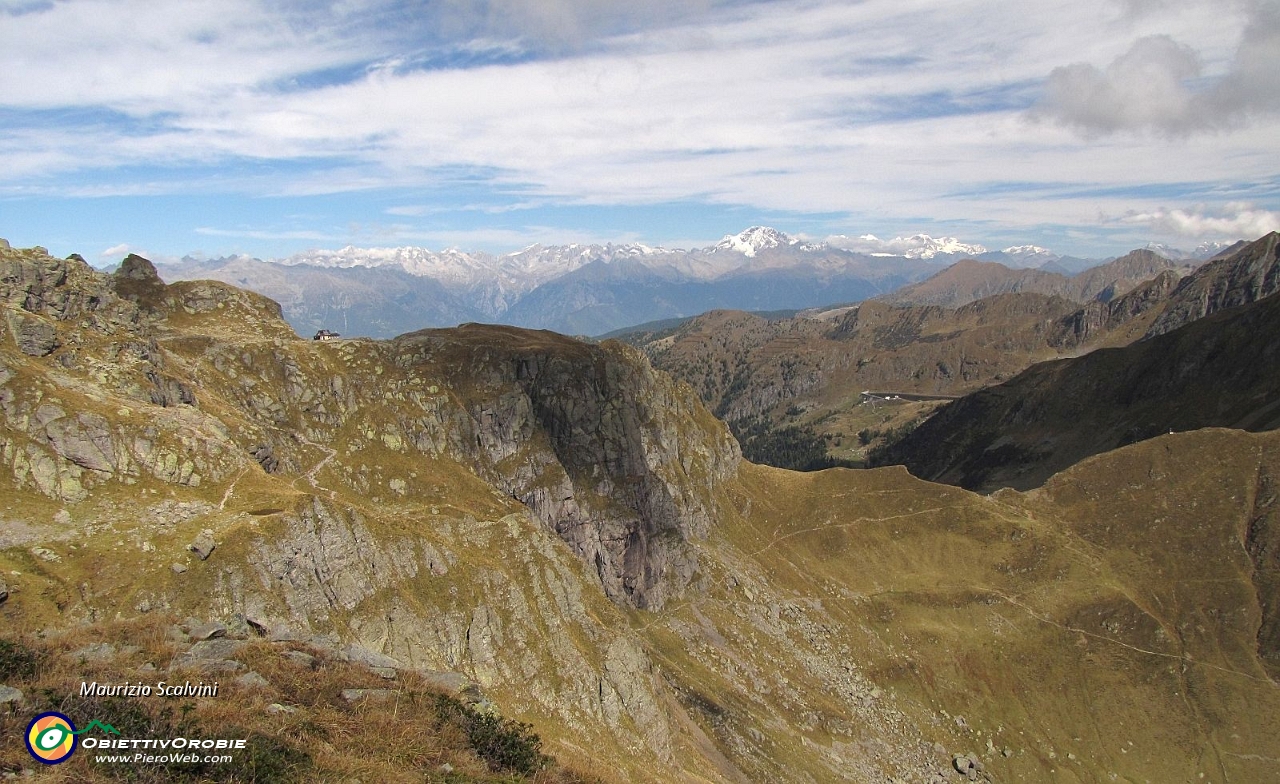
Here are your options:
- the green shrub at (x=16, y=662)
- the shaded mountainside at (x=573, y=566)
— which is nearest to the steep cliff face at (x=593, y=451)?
the shaded mountainside at (x=573, y=566)

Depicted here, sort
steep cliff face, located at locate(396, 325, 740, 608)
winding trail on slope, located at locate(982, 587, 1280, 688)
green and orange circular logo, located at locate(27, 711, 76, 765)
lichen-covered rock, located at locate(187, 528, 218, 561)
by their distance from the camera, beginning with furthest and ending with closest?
1. steep cliff face, located at locate(396, 325, 740, 608)
2. winding trail on slope, located at locate(982, 587, 1280, 688)
3. lichen-covered rock, located at locate(187, 528, 218, 561)
4. green and orange circular logo, located at locate(27, 711, 76, 765)

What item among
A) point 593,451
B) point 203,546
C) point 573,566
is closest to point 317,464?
point 573,566

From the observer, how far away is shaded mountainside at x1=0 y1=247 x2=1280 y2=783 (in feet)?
192

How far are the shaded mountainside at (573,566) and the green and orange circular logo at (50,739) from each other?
1.67 feet

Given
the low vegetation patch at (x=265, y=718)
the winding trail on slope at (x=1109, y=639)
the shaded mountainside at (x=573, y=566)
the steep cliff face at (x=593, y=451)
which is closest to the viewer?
the low vegetation patch at (x=265, y=718)

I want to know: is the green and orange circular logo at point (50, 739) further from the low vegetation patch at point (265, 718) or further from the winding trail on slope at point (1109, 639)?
the winding trail on slope at point (1109, 639)

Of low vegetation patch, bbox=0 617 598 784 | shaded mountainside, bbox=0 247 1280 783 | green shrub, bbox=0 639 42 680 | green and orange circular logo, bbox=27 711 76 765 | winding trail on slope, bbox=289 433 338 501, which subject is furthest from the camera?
winding trail on slope, bbox=289 433 338 501

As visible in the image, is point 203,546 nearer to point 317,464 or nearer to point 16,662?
point 16,662

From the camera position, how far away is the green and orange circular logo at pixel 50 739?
651 inches

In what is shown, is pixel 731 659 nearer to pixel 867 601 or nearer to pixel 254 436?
pixel 867 601

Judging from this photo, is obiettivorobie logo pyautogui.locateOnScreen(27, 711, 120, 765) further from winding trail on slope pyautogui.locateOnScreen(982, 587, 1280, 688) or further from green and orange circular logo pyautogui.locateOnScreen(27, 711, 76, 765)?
winding trail on slope pyautogui.locateOnScreen(982, 587, 1280, 688)

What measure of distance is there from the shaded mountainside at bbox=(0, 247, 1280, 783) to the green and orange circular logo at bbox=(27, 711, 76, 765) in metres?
0.51

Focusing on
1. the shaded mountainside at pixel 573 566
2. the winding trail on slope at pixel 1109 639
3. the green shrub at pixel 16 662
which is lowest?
the winding trail on slope at pixel 1109 639

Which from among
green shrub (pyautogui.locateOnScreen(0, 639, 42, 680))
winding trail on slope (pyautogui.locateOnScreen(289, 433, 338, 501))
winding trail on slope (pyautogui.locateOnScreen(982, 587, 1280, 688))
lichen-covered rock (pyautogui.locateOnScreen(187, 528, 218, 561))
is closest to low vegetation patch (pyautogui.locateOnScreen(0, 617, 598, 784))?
green shrub (pyautogui.locateOnScreen(0, 639, 42, 680))
